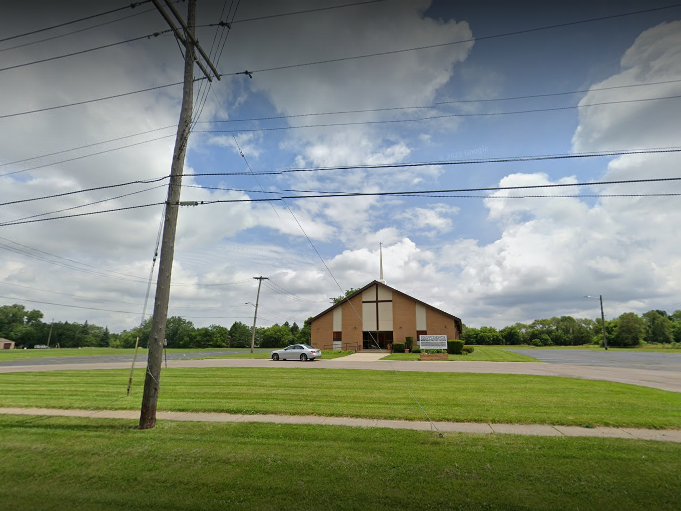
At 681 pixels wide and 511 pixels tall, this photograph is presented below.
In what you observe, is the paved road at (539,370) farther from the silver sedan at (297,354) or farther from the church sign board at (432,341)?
the church sign board at (432,341)

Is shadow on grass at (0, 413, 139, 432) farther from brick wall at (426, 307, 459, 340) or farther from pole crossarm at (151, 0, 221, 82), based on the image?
brick wall at (426, 307, 459, 340)

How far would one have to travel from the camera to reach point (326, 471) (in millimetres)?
5129

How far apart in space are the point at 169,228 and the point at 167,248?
49 centimetres

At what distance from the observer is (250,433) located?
6969 millimetres

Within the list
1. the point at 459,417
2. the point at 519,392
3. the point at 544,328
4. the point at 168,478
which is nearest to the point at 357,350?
the point at 519,392

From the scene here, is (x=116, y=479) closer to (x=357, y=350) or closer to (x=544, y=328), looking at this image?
(x=357, y=350)

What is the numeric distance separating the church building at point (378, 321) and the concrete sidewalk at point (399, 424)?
33709 millimetres

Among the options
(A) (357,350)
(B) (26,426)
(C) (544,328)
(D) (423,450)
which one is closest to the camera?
(D) (423,450)

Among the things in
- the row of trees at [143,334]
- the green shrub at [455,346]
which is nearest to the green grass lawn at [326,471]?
the green shrub at [455,346]

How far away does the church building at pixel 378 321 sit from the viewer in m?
42.5

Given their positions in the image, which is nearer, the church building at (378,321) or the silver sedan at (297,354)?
the silver sedan at (297,354)

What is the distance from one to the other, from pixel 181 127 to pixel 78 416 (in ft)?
24.8

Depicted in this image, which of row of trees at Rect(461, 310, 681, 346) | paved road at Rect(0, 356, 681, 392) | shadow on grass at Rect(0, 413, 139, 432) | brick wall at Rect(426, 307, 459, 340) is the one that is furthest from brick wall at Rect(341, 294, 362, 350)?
row of trees at Rect(461, 310, 681, 346)

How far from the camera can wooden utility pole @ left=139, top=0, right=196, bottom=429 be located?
7.77 meters
